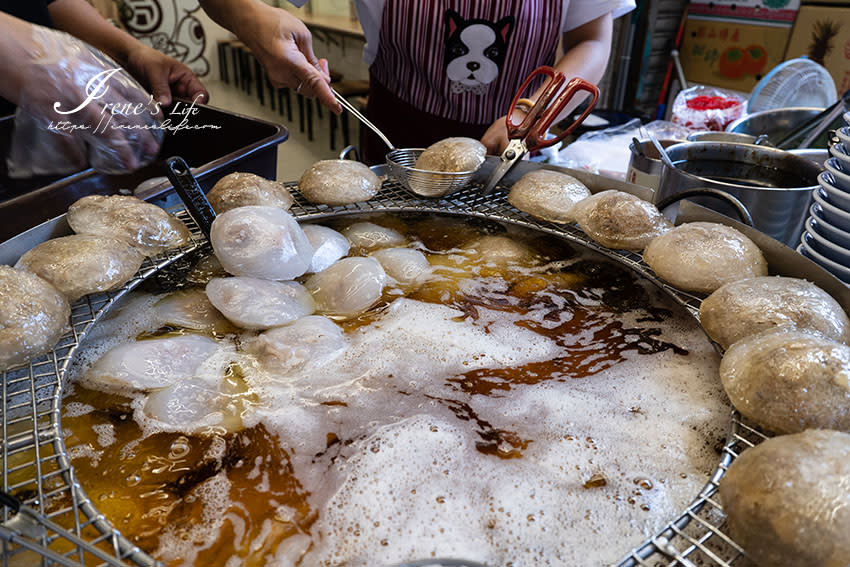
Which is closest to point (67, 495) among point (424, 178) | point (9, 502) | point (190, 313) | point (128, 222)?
point (9, 502)

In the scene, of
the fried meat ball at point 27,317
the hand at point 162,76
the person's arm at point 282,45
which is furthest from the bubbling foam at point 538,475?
the hand at point 162,76

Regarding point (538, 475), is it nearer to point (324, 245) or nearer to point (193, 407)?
point (193, 407)

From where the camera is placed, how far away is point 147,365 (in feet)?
3.65

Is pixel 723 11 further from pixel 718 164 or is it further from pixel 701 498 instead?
pixel 701 498

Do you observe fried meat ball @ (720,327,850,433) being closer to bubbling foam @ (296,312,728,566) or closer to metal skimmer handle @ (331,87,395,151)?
bubbling foam @ (296,312,728,566)

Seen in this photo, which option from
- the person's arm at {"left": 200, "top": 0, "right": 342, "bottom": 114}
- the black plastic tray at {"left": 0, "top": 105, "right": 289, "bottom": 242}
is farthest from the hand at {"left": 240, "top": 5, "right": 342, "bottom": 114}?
the black plastic tray at {"left": 0, "top": 105, "right": 289, "bottom": 242}

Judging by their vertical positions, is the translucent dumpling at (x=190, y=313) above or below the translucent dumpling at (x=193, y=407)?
above

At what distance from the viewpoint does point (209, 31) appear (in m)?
7.59

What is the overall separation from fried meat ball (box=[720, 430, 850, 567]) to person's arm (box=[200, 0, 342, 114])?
5.35 feet

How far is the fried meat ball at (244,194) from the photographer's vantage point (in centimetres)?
154

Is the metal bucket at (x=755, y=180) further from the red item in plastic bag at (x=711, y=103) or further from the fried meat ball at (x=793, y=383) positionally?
the red item in plastic bag at (x=711, y=103)

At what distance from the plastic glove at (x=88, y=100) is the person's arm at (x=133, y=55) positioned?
1.01m

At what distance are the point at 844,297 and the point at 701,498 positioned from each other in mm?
647

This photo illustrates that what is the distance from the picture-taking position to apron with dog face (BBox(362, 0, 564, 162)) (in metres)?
2.30
